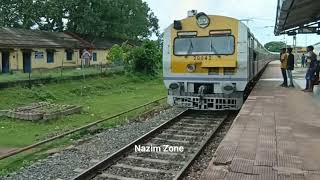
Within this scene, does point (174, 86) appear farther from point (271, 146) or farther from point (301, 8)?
point (271, 146)

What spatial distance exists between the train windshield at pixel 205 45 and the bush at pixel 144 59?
18915 mm

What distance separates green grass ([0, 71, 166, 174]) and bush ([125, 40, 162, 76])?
6.53ft

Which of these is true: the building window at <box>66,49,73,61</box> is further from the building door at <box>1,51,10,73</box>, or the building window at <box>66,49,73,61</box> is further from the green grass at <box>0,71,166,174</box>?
the green grass at <box>0,71,166,174</box>

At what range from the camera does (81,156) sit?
8805 mm

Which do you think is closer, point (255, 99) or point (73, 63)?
point (255, 99)

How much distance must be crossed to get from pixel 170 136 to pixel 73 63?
105 feet

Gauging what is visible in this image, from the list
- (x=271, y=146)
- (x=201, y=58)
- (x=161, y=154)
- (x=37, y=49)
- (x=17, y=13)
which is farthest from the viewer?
(x=17, y=13)

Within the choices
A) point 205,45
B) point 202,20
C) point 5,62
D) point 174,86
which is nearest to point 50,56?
point 5,62

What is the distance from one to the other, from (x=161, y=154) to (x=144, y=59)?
2385 cm

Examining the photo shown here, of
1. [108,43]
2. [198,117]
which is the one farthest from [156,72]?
[198,117]

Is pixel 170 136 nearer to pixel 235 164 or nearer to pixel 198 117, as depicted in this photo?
pixel 198 117

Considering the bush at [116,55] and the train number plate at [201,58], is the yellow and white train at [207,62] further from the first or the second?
the bush at [116,55]

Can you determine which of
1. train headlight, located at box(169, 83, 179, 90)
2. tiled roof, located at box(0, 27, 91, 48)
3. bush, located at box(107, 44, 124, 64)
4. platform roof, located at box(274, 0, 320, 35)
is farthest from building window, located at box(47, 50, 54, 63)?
train headlight, located at box(169, 83, 179, 90)

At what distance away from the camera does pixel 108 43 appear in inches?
1922
